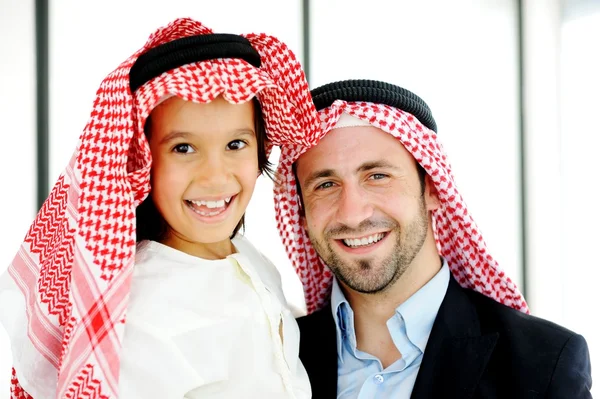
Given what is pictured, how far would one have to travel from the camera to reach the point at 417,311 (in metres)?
1.80

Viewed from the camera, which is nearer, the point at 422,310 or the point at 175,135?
the point at 175,135

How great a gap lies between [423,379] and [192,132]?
83 cm

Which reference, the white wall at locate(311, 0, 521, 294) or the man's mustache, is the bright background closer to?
the white wall at locate(311, 0, 521, 294)

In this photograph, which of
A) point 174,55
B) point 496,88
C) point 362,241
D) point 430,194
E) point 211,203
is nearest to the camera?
point 174,55

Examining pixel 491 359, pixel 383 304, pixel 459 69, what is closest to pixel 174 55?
pixel 383 304

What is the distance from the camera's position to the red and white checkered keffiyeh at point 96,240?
127 centimetres

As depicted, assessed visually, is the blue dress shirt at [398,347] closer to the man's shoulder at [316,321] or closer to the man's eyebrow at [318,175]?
the man's shoulder at [316,321]

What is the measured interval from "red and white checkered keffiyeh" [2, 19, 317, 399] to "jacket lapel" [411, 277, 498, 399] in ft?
2.49

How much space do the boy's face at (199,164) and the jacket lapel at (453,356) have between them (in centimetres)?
61

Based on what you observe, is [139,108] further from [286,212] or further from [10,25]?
[10,25]

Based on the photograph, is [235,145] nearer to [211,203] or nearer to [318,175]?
[211,203]

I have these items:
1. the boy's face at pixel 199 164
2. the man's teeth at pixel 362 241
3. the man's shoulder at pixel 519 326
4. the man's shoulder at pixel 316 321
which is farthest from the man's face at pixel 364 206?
the boy's face at pixel 199 164

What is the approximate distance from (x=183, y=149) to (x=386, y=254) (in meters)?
0.69

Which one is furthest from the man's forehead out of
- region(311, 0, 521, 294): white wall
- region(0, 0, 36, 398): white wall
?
region(311, 0, 521, 294): white wall
